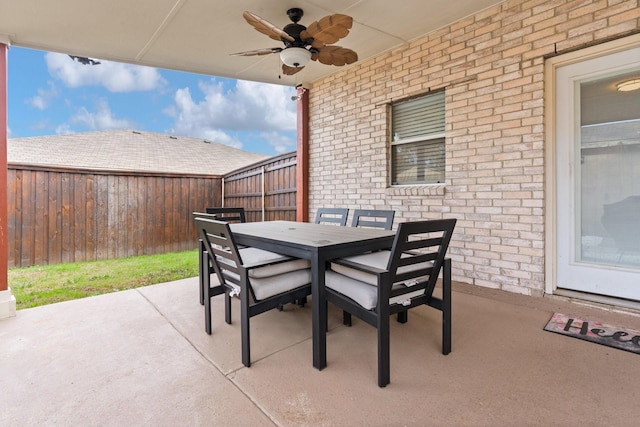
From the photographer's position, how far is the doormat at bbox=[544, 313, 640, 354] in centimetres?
200

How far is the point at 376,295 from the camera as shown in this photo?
5.57ft

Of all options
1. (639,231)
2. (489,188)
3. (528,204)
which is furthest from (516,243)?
(639,231)

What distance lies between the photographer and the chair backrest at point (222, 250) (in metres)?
1.90

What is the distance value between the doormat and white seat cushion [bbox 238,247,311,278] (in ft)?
6.00

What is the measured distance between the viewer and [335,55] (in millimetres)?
2809

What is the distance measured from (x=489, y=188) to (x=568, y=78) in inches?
42.6

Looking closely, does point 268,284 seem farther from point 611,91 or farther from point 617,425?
point 611,91

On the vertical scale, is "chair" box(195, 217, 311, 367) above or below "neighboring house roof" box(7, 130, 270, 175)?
below

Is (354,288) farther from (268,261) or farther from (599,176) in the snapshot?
(599,176)

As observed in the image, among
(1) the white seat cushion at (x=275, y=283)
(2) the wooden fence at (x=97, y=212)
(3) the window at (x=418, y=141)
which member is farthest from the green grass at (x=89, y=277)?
(3) the window at (x=418, y=141)

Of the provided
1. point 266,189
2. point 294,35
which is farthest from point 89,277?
point 294,35

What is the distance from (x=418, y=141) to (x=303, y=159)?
1.83 metres

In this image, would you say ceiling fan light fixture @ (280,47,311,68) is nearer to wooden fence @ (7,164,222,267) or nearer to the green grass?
the green grass

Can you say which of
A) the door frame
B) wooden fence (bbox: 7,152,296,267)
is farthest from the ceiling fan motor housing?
wooden fence (bbox: 7,152,296,267)
